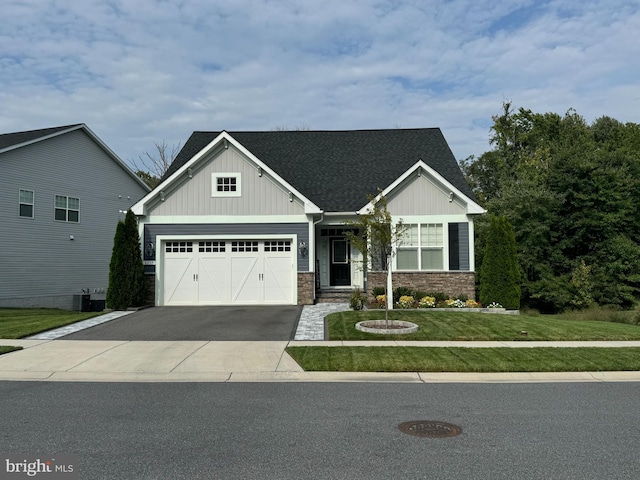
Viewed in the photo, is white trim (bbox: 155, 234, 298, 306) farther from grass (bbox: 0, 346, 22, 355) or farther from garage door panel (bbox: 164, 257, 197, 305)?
grass (bbox: 0, 346, 22, 355)

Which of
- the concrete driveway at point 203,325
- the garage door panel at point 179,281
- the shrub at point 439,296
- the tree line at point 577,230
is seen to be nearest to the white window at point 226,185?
the garage door panel at point 179,281

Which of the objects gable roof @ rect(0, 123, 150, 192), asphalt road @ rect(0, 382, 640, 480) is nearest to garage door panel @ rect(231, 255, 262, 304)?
asphalt road @ rect(0, 382, 640, 480)

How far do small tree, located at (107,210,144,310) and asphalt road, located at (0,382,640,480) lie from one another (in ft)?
31.2

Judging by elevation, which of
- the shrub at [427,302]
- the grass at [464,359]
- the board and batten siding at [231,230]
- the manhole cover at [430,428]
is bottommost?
the grass at [464,359]

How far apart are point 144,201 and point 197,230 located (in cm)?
221

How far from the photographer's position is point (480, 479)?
4590mm

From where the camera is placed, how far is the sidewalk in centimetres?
905

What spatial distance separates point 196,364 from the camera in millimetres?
9969

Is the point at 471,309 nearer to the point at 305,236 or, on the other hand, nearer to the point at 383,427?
the point at 305,236

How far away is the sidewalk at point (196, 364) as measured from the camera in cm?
905

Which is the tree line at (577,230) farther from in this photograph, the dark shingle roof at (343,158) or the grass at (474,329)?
the grass at (474,329)

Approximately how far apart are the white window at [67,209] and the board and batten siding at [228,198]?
7.63 meters

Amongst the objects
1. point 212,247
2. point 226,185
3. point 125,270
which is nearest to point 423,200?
point 226,185

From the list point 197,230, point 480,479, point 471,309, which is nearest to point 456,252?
point 471,309
